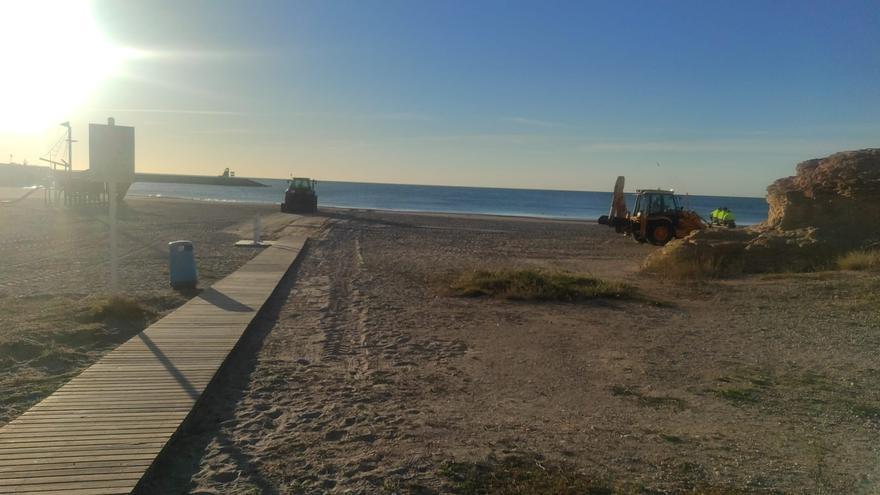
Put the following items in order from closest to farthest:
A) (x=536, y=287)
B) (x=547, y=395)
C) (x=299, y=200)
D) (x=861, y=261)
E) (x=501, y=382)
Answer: (x=547, y=395) → (x=501, y=382) → (x=536, y=287) → (x=861, y=261) → (x=299, y=200)

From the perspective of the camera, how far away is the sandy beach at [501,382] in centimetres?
524

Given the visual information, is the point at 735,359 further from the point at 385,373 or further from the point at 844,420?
the point at 385,373

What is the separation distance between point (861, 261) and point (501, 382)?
452 inches

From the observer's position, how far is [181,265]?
13047 millimetres

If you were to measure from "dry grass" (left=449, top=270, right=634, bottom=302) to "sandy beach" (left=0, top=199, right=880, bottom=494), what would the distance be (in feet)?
1.57

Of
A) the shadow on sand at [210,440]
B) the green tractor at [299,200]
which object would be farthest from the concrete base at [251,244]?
the green tractor at [299,200]

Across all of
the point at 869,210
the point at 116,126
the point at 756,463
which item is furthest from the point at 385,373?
the point at 869,210

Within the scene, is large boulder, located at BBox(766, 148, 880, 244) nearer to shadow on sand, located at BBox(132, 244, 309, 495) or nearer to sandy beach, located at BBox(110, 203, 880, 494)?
sandy beach, located at BBox(110, 203, 880, 494)

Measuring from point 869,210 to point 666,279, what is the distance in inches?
216

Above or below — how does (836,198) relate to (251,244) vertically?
above

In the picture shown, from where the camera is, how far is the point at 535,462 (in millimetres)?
5328

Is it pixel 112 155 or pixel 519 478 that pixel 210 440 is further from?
pixel 112 155

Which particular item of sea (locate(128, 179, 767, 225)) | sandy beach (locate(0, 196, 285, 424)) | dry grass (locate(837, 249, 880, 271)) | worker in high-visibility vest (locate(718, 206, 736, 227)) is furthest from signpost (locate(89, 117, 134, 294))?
sea (locate(128, 179, 767, 225))

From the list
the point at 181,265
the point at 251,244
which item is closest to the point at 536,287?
the point at 181,265
